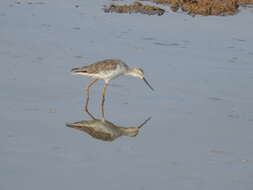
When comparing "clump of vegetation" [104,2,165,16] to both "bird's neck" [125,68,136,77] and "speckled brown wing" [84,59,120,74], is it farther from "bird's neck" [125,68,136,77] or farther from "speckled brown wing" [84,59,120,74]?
"speckled brown wing" [84,59,120,74]

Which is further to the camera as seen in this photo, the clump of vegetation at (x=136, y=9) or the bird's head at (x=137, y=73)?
the clump of vegetation at (x=136, y=9)

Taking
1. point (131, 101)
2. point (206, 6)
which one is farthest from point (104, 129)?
point (206, 6)

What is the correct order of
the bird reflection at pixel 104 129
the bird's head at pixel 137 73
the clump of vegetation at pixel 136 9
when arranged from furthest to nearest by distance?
1. the clump of vegetation at pixel 136 9
2. the bird's head at pixel 137 73
3. the bird reflection at pixel 104 129

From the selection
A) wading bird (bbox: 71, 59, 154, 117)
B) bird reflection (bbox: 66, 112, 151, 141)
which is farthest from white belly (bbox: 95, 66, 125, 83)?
bird reflection (bbox: 66, 112, 151, 141)

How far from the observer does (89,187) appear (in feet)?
24.8

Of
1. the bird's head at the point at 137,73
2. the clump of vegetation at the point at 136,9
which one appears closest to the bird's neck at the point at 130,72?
the bird's head at the point at 137,73

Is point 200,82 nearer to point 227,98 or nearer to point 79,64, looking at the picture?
point 227,98

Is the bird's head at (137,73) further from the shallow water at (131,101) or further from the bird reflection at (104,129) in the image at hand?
the bird reflection at (104,129)

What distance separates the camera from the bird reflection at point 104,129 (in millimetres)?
9531

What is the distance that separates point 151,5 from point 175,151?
1072 centimetres

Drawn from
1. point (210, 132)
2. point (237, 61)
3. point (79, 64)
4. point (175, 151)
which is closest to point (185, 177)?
point (175, 151)

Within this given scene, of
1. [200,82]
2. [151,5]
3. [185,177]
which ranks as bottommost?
[151,5]

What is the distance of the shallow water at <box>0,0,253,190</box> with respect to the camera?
812 cm

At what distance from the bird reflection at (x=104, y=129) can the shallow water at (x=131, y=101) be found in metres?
0.11
